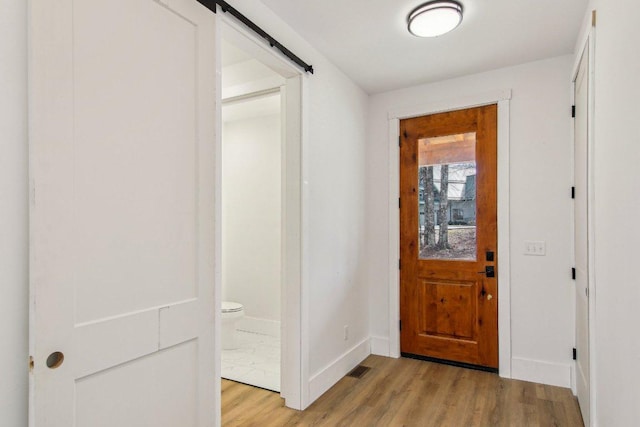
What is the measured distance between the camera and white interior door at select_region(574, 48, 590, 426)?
2.30 meters

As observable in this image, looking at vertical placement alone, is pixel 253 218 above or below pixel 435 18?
below

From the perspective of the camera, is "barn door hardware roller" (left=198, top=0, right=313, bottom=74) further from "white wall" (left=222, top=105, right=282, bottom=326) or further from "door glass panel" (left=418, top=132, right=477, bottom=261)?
"white wall" (left=222, top=105, right=282, bottom=326)

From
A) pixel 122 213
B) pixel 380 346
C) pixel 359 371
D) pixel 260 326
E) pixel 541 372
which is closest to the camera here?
pixel 122 213

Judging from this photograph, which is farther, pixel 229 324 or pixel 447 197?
pixel 229 324

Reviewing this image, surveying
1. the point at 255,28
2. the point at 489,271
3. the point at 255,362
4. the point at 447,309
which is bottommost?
the point at 255,362

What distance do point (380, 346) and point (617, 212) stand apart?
8.64ft

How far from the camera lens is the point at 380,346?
368 centimetres

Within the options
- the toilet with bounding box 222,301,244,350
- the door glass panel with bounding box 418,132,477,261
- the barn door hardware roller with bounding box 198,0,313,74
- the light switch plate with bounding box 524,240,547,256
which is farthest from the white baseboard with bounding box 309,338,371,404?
the barn door hardware roller with bounding box 198,0,313,74

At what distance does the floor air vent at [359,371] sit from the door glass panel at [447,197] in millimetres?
1160

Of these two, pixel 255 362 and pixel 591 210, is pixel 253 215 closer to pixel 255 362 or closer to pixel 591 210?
pixel 255 362

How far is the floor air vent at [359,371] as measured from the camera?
10.4 ft

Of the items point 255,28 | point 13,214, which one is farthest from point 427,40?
point 13,214

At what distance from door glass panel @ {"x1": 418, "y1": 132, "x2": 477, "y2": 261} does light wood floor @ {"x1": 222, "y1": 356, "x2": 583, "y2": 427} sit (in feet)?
3.50

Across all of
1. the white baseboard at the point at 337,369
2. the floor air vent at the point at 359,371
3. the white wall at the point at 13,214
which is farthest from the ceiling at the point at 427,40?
the floor air vent at the point at 359,371
